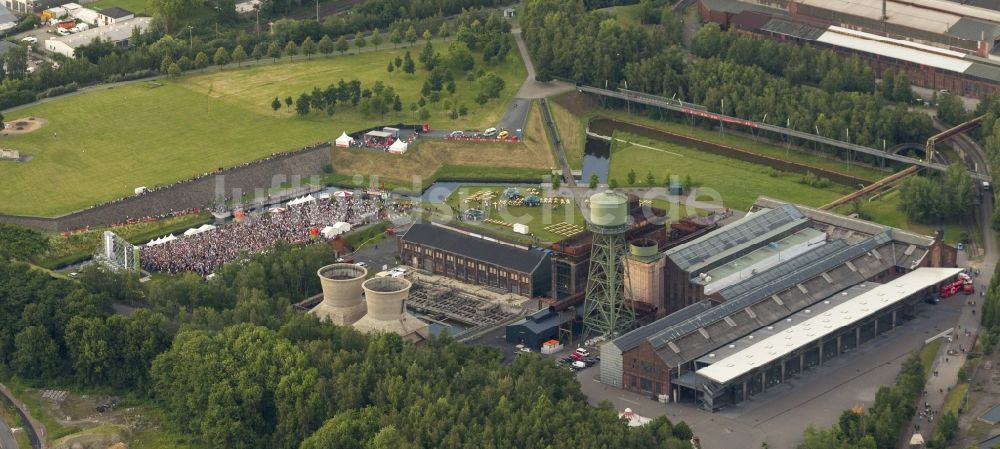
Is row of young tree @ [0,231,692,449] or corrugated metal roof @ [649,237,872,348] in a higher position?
corrugated metal roof @ [649,237,872,348]

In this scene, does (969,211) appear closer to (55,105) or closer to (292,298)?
(292,298)

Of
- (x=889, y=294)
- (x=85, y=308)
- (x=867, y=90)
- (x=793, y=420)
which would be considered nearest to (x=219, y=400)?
(x=85, y=308)

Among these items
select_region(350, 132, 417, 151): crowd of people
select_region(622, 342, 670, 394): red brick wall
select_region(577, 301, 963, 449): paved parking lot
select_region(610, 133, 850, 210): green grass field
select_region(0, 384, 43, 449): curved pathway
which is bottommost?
select_region(0, 384, 43, 449): curved pathway

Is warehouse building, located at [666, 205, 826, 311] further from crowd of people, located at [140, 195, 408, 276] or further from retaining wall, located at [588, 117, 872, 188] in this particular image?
crowd of people, located at [140, 195, 408, 276]

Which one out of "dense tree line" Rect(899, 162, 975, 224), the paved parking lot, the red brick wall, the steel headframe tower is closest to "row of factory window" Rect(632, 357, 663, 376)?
the red brick wall

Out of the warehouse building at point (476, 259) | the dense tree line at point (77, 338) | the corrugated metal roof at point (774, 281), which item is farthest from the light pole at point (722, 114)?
the dense tree line at point (77, 338)

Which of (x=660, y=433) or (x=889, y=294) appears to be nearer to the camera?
(x=660, y=433)

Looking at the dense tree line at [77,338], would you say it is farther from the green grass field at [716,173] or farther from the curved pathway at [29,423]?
the green grass field at [716,173]
